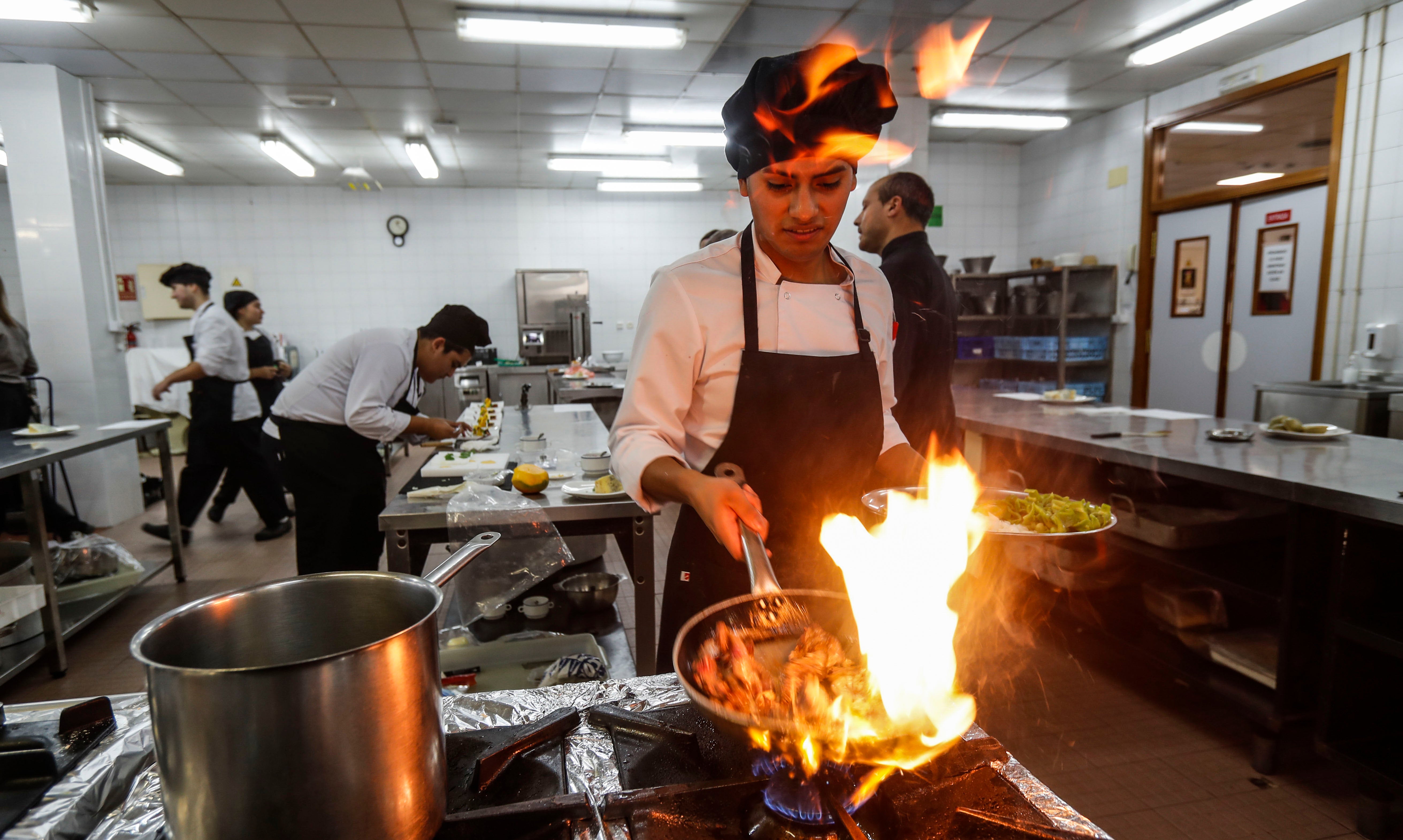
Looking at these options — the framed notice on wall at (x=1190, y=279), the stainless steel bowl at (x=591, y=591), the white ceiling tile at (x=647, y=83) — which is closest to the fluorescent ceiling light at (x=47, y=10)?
the white ceiling tile at (x=647, y=83)

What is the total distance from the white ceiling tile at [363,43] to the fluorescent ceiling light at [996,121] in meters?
4.26

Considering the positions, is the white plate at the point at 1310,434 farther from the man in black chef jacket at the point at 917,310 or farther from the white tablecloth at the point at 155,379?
the white tablecloth at the point at 155,379

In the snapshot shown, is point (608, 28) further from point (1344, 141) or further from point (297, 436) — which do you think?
point (1344, 141)

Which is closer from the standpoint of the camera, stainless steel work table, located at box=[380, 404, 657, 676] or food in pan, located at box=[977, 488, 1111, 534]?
food in pan, located at box=[977, 488, 1111, 534]

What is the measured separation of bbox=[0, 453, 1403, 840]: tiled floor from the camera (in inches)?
78.7

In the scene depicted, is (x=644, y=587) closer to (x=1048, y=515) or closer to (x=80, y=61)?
(x=1048, y=515)

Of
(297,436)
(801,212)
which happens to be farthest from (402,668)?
(297,436)

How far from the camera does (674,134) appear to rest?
6.52 meters

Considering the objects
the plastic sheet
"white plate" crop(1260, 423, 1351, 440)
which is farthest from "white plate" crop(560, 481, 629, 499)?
"white plate" crop(1260, 423, 1351, 440)

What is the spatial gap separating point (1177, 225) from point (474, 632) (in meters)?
6.24

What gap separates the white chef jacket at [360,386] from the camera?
119 inches

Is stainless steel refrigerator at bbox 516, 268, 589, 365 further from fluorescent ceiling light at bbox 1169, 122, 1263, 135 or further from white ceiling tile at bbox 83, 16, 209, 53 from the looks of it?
fluorescent ceiling light at bbox 1169, 122, 1263, 135

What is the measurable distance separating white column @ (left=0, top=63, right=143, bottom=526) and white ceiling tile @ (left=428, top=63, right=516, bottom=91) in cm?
246

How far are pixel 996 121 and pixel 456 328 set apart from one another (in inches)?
215
